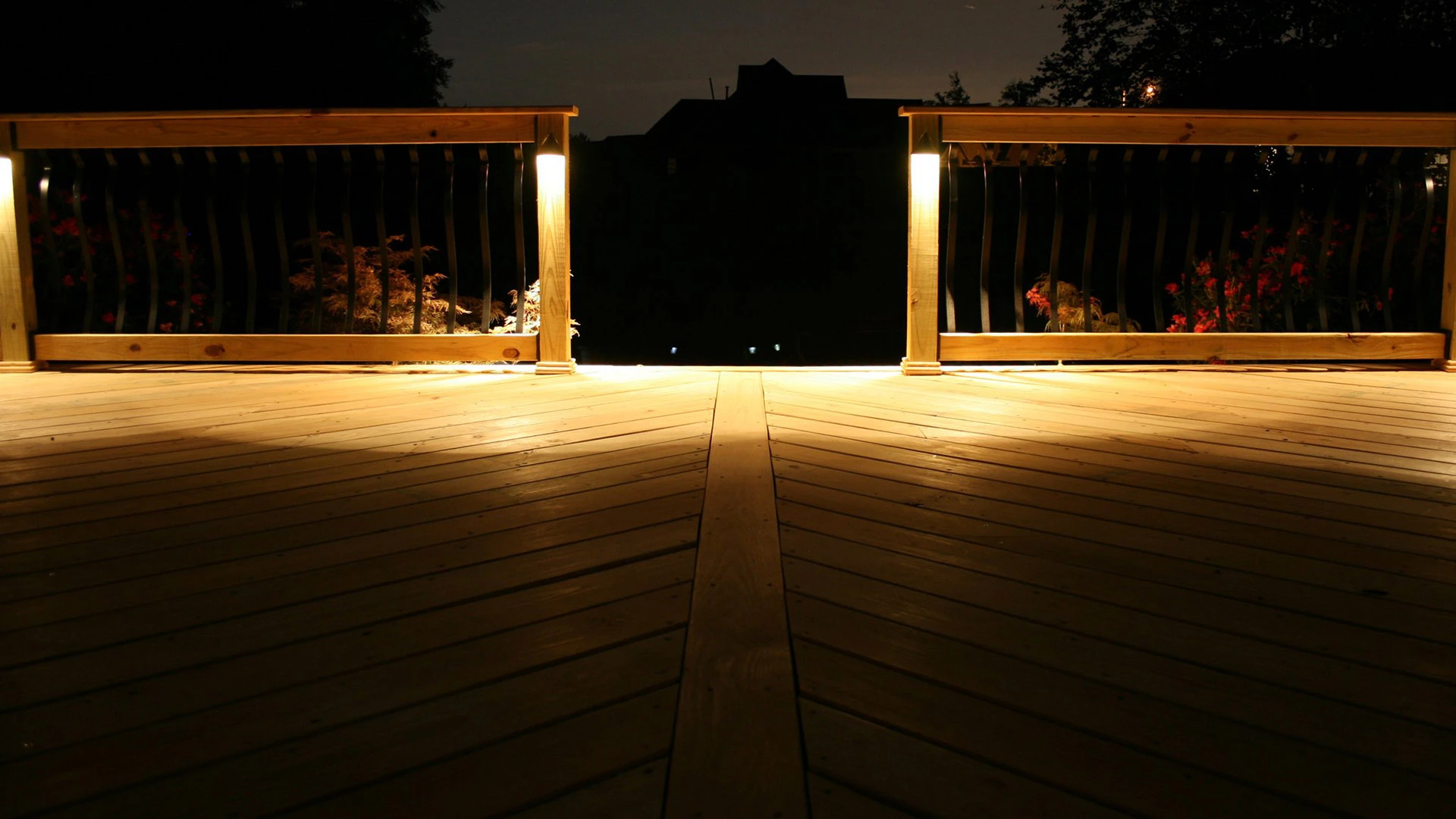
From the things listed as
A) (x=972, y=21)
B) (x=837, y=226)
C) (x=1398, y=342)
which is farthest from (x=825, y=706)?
(x=972, y=21)

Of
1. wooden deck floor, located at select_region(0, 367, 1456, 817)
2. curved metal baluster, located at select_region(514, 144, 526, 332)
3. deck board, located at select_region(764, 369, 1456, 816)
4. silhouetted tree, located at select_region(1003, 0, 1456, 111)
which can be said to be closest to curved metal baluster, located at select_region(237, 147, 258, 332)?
curved metal baluster, located at select_region(514, 144, 526, 332)

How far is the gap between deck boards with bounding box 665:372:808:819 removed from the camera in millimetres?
872

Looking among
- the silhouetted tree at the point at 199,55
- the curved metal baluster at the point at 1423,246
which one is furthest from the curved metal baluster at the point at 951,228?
the silhouetted tree at the point at 199,55

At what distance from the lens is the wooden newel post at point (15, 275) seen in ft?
12.2

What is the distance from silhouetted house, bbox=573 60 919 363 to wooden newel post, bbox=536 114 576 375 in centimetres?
1082

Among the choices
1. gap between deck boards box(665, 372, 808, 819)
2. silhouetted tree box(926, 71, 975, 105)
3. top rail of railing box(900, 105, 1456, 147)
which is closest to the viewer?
gap between deck boards box(665, 372, 808, 819)

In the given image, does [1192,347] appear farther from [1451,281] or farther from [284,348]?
[284,348]

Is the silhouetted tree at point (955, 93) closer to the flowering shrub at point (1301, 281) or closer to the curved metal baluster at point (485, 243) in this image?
the flowering shrub at point (1301, 281)

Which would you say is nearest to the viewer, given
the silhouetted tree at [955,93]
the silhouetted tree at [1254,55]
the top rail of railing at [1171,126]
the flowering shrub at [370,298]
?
the top rail of railing at [1171,126]

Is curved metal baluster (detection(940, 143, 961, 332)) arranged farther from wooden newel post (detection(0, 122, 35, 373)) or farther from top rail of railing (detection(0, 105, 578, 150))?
wooden newel post (detection(0, 122, 35, 373))

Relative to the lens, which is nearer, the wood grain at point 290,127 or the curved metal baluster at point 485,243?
the wood grain at point 290,127

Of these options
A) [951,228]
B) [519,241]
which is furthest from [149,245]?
[951,228]

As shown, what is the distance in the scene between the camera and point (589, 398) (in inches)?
119

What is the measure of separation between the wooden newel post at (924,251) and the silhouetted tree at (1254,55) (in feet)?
26.3
